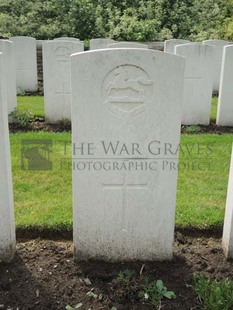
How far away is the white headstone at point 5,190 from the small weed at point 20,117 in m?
Answer: 3.88

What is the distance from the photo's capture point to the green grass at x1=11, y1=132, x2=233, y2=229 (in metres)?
3.65

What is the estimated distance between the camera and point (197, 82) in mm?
6902

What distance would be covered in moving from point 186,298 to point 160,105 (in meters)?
1.34

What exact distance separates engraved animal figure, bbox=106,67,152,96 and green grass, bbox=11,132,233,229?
57.0 inches

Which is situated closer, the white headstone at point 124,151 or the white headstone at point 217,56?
the white headstone at point 124,151

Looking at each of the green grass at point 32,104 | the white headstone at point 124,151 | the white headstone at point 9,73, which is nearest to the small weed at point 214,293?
the white headstone at point 124,151

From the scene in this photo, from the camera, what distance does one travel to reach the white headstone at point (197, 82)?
673 cm

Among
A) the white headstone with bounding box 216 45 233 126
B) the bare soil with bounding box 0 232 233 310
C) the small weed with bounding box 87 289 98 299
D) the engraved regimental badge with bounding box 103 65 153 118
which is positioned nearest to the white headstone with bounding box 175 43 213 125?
the white headstone with bounding box 216 45 233 126

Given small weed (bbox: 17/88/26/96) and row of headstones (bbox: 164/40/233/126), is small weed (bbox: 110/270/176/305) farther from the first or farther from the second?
small weed (bbox: 17/88/26/96)

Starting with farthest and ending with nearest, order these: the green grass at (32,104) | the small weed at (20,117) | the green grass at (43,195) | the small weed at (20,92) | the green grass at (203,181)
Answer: the small weed at (20,92) → the green grass at (32,104) → the small weed at (20,117) → the green grass at (203,181) → the green grass at (43,195)

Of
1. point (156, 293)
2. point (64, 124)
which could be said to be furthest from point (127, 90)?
point (64, 124)

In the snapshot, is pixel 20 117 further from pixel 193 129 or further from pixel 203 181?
pixel 203 181

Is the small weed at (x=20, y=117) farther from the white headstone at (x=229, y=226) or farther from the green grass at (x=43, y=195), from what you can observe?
the white headstone at (x=229, y=226)

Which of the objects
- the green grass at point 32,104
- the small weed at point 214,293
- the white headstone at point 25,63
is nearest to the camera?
the small weed at point 214,293
